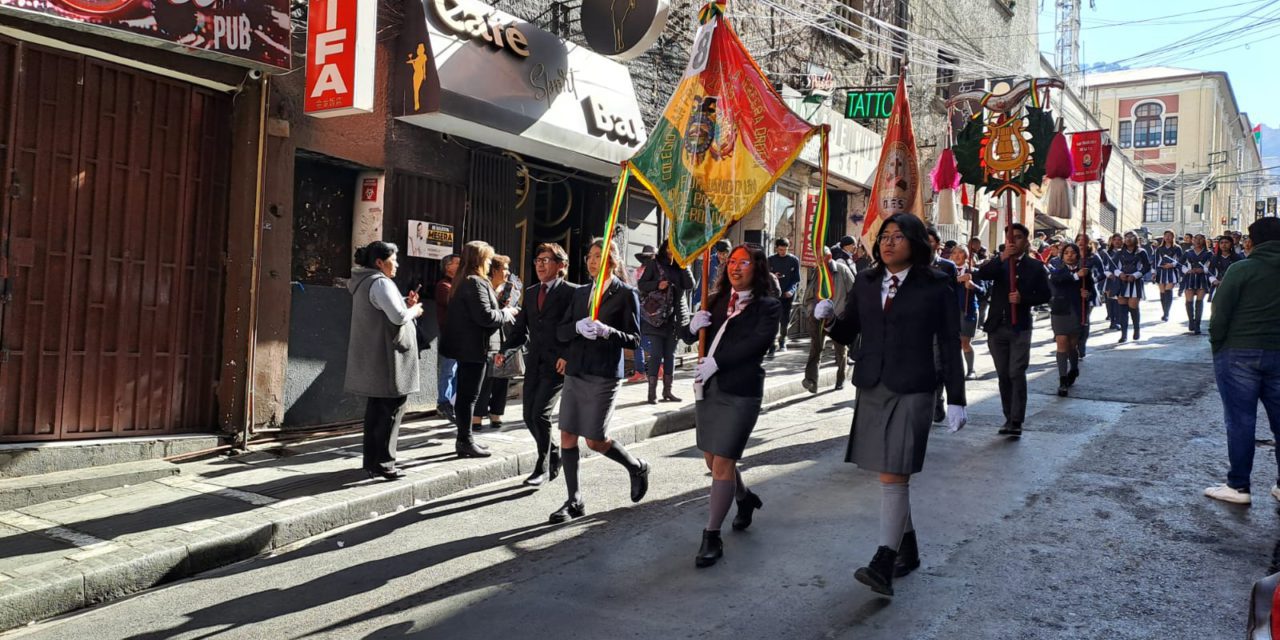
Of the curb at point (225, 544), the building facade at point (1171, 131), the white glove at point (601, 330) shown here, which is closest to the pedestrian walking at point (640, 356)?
the curb at point (225, 544)

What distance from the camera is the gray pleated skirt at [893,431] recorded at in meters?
4.39

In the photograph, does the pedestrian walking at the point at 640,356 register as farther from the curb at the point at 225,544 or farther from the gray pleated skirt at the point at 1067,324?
the gray pleated skirt at the point at 1067,324

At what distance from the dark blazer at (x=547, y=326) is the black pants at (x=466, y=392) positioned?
3.60 feet

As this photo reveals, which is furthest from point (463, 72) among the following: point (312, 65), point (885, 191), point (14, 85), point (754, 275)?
point (754, 275)

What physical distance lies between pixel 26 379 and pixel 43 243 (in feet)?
3.38

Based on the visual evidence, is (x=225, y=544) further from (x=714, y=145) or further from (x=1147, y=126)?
(x=1147, y=126)

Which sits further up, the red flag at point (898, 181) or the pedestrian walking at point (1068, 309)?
the red flag at point (898, 181)

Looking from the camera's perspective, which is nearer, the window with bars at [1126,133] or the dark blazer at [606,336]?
the dark blazer at [606,336]

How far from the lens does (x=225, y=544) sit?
17.6ft

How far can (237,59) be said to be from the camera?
740 cm

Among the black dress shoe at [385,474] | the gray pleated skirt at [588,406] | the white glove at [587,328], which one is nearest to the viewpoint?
the white glove at [587,328]

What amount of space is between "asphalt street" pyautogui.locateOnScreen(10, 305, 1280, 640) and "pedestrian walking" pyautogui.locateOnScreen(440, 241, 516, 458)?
2.19 ft

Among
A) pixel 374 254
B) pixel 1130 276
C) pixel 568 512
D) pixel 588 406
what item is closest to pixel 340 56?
pixel 374 254

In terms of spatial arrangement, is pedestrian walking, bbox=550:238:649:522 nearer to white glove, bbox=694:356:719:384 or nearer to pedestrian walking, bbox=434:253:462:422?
white glove, bbox=694:356:719:384
